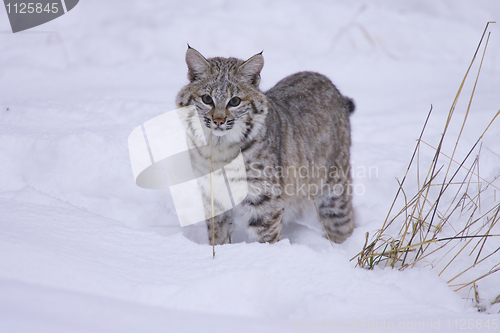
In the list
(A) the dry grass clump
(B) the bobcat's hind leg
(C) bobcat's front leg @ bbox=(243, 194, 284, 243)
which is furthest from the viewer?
(B) the bobcat's hind leg

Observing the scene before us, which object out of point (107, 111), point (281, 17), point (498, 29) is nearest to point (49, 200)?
point (107, 111)

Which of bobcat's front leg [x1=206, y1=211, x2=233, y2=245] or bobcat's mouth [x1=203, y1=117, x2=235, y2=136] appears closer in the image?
bobcat's mouth [x1=203, y1=117, x2=235, y2=136]

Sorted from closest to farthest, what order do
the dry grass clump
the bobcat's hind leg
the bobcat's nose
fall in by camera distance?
the dry grass clump
the bobcat's nose
the bobcat's hind leg

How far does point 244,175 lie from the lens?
106 inches

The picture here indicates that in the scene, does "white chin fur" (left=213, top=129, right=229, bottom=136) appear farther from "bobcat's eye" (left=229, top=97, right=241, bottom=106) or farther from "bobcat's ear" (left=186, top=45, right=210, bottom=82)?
"bobcat's ear" (left=186, top=45, right=210, bottom=82)

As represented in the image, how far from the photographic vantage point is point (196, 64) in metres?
2.72

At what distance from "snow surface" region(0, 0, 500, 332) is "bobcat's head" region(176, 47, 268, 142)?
2.78 feet

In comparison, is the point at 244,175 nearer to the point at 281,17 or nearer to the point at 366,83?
the point at 366,83

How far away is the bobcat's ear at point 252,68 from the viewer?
270cm

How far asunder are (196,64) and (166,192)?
1206 mm

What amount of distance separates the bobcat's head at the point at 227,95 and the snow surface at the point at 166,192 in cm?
85

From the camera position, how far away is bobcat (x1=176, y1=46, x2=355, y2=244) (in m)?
2.67

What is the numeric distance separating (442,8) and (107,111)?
288 inches

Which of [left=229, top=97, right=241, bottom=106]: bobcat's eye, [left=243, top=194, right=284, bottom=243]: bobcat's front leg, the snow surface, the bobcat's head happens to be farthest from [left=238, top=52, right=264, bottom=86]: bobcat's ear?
the snow surface
